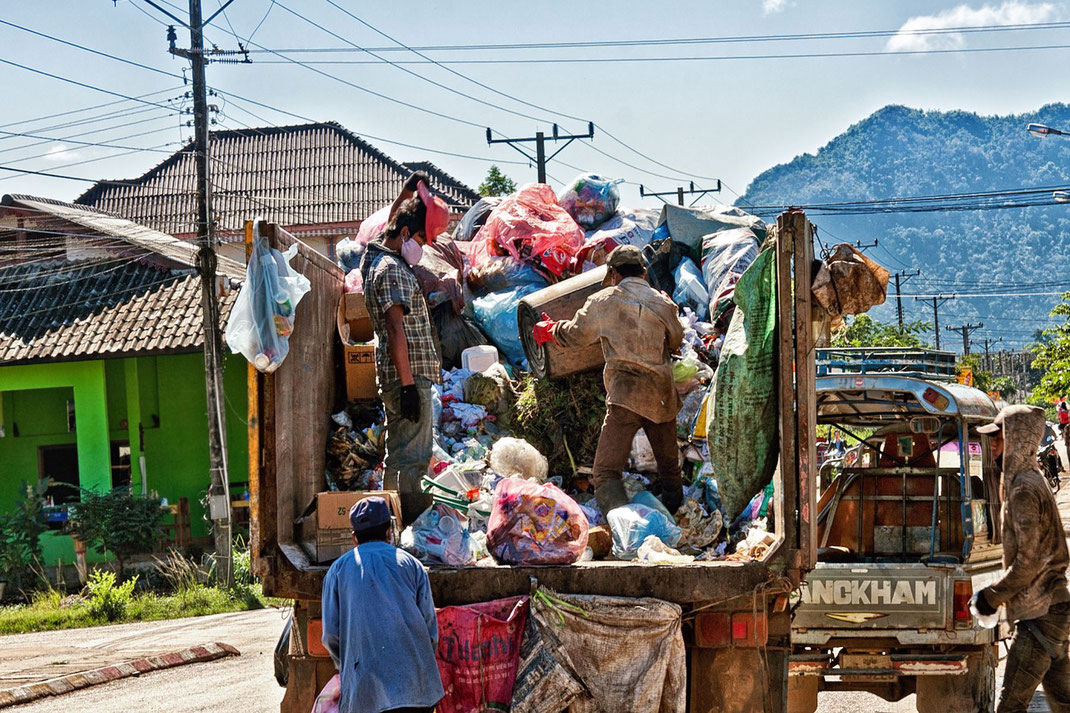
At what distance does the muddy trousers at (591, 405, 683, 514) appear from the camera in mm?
5973

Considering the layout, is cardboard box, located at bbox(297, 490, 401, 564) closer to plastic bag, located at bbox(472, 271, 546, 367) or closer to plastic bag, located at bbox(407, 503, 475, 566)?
plastic bag, located at bbox(407, 503, 475, 566)

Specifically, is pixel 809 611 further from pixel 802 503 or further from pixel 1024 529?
pixel 802 503

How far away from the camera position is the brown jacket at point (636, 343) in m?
5.97

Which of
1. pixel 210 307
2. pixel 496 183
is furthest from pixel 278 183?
pixel 210 307

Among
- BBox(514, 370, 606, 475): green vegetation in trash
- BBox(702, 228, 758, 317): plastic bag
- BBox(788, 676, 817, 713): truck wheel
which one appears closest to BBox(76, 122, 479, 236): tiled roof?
BBox(702, 228, 758, 317): plastic bag

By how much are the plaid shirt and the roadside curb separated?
14.8 ft

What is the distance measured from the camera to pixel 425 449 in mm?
5812

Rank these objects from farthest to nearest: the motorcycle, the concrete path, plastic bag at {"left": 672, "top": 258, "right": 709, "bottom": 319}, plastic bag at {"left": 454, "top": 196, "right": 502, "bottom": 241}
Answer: the motorcycle
plastic bag at {"left": 454, "top": 196, "right": 502, "bottom": 241}
the concrete path
plastic bag at {"left": 672, "top": 258, "right": 709, "bottom": 319}

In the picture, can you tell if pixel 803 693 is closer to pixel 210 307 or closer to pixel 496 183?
pixel 210 307

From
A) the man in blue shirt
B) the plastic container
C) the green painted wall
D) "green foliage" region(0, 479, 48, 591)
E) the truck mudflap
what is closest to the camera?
the man in blue shirt

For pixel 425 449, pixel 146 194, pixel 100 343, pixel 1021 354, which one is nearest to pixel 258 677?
pixel 425 449

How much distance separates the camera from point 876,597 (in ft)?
A: 22.0

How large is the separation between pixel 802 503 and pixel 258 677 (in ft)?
18.6

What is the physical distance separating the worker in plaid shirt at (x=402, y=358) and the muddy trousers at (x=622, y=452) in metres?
0.86
